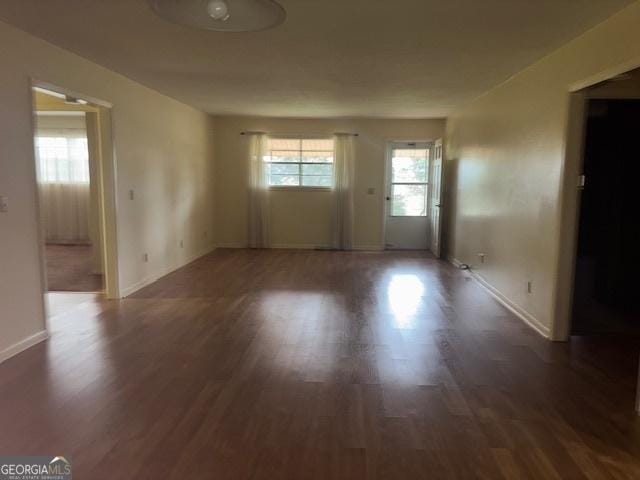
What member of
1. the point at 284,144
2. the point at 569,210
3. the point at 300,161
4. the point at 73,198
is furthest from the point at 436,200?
the point at 73,198

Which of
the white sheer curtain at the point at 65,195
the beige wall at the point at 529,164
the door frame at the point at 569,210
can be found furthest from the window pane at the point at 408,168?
the white sheer curtain at the point at 65,195

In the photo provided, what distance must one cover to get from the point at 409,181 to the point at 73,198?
631 cm

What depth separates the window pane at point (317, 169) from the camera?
835 centimetres

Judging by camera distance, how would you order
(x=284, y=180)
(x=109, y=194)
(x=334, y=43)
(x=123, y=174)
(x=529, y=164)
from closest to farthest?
(x=334, y=43), (x=529, y=164), (x=109, y=194), (x=123, y=174), (x=284, y=180)

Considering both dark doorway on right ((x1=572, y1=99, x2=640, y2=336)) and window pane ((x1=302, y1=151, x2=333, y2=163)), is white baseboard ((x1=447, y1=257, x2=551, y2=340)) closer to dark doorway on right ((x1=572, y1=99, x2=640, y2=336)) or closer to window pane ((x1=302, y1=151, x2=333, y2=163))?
dark doorway on right ((x1=572, y1=99, x2=640, y2=336))

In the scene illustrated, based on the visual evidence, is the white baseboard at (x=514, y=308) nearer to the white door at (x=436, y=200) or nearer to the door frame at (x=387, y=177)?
the white door at (x=436, y=200)

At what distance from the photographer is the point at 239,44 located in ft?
11.7

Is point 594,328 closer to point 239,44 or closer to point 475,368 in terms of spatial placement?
point 475,368

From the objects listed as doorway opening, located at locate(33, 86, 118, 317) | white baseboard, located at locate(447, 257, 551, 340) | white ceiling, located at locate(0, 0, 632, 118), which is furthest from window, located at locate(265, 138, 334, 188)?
white baseboard, located at locate(447, 257, 551, 340)

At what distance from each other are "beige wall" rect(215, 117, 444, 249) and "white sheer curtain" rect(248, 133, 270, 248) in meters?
0.18

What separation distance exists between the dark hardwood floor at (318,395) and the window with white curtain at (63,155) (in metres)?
4.97

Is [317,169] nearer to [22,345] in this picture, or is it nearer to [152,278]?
[152,278]

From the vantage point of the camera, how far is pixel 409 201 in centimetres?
847

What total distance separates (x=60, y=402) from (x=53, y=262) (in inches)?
195
